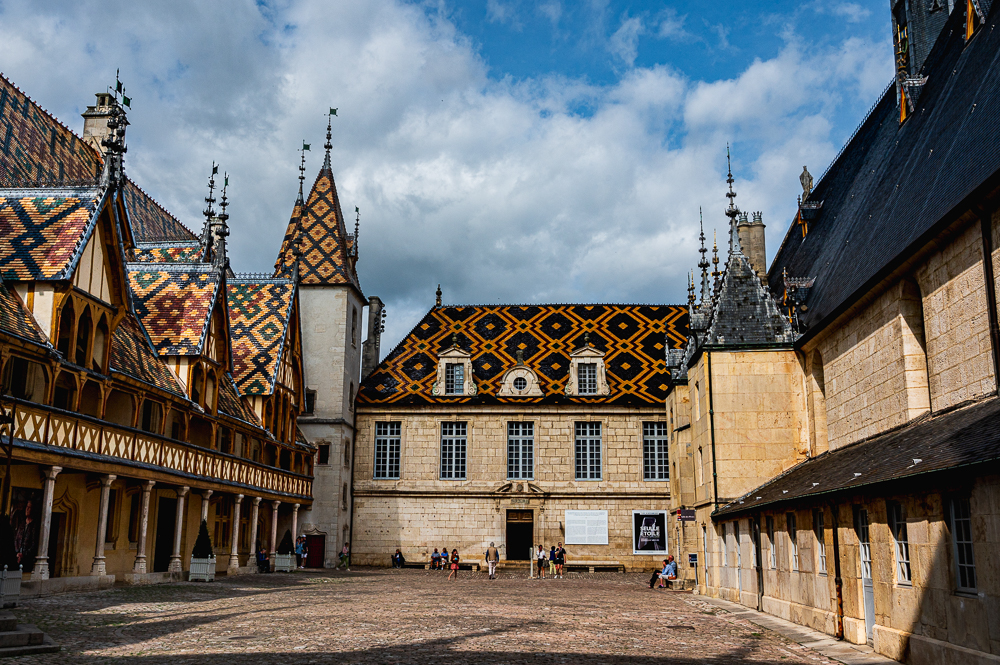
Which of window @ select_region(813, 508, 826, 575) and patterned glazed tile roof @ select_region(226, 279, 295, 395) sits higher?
patterned glazed tile roof @ select_region(226, 279, 295, 395)

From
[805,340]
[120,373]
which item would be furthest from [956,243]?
[120,373]

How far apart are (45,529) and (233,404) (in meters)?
10.3

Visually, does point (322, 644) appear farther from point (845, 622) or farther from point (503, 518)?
point (503, 518)

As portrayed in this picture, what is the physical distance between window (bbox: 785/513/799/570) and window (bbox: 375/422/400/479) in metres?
22.7

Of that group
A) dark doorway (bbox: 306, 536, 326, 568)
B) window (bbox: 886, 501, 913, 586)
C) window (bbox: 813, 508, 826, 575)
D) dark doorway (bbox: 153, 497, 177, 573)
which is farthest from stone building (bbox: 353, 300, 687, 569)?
window (bbox: 886, 501, 913, 586)

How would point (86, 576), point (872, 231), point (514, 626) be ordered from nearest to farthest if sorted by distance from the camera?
1. point (514, 626)
2. point (872, 231)
3. point (86, 576)

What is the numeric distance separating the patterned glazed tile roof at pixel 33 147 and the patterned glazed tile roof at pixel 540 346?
14.4m

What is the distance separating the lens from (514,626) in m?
12.1

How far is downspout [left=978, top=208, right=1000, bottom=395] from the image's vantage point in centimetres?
998

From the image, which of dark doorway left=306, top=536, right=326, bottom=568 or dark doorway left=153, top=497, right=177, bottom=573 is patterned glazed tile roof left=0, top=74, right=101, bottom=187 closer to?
dark doorway left=153, top=497, right=177, bottom=573

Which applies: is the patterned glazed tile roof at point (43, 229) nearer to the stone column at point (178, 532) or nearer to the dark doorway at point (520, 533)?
the stone column at point (178, 532)

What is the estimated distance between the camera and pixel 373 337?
1518 inches

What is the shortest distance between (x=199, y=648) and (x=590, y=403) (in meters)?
26.3

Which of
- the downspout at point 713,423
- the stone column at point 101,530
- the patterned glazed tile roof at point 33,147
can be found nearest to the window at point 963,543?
the downspout at point 713,423
